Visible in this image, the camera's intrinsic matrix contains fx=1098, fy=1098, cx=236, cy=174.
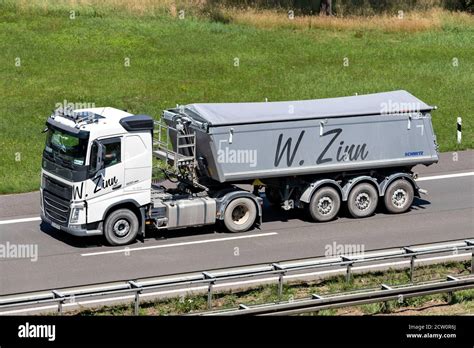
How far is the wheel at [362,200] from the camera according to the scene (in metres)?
25.6

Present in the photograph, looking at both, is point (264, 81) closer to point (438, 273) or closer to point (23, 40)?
point (23, 40)

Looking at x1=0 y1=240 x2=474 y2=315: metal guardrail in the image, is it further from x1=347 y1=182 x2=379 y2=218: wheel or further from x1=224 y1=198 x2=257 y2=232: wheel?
x1=347 y1=182 x2=379 y2=218: wheel

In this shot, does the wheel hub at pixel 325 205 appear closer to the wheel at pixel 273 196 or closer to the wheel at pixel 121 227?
the wheel at pixel 273 196

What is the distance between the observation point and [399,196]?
26.2m

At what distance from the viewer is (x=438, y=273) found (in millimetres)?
21531

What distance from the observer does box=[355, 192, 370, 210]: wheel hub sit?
25.7m

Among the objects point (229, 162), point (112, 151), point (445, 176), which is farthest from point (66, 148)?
point (445, 176)

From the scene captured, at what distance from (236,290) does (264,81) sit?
19222mm

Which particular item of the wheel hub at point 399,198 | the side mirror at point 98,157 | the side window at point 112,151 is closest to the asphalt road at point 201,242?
the wheel hub at point 399,198

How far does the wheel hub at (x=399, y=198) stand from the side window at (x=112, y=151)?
6979mm
